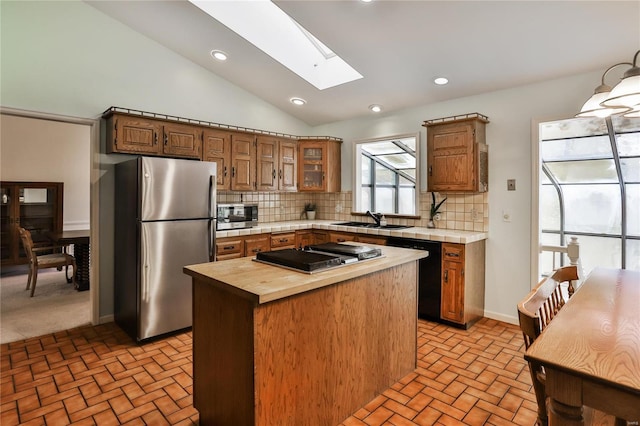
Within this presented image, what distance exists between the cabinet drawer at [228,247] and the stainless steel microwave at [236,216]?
21 centimetres

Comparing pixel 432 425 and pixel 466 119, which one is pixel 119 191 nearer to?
pixel 432 425

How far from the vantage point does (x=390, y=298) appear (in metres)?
2.31

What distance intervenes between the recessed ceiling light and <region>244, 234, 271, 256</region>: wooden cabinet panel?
6.88 feet

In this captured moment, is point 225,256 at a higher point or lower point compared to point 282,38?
lower

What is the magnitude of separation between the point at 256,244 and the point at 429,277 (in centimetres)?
200

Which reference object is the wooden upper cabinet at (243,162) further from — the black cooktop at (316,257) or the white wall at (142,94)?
the black cooktop at (316,257)

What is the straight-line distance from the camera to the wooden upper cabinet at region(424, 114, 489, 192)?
3512 millimetres

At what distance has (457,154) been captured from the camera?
11.9 feet

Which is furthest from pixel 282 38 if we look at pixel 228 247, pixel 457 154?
pixel 228 247

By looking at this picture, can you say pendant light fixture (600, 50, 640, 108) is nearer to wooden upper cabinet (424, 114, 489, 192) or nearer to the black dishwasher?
wooden upper cabinet (424, 114, 489, 192)

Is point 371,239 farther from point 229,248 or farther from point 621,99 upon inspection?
point 621,99

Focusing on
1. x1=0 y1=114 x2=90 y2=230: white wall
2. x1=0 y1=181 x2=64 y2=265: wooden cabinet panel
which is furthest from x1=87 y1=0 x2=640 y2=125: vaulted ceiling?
x1=0 y1=181 x2=64 y2=265: wooden cabinet panel

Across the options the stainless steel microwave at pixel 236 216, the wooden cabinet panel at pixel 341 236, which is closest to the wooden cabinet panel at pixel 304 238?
the wooden cabinet panel at pixel 341 236

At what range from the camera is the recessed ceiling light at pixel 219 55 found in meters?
3.80
